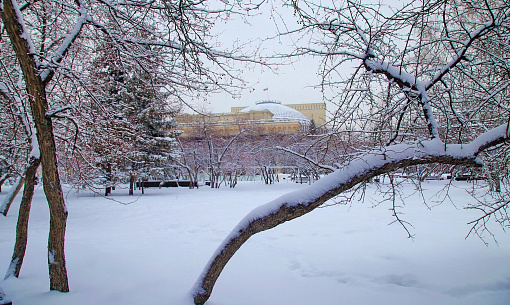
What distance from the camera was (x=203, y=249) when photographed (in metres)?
7.07

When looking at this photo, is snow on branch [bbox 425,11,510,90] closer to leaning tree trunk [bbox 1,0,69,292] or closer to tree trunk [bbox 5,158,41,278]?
leaning tree trunk [bbox 1,0,69,292]

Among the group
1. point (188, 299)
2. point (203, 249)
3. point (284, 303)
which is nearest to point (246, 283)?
point (284, 303)

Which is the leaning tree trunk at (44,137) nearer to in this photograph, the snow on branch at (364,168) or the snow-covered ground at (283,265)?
the snow-covered ground at (283,265)

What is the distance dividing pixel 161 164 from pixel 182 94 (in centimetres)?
2039

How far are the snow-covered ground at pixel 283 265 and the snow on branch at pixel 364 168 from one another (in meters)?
1.57

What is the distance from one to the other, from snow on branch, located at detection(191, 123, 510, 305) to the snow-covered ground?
1.57 metres

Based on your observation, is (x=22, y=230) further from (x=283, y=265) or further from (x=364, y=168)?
(x=364, y=168)

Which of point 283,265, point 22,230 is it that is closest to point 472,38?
point 283,265

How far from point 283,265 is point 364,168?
3286mm

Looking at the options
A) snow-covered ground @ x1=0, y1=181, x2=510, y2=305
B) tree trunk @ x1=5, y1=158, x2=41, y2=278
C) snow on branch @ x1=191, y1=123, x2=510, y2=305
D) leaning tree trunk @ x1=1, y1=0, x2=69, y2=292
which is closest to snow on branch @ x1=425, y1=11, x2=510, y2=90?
snow on branch @ x1=191, y1=123, x2=510, y2=305

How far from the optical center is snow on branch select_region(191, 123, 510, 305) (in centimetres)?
335

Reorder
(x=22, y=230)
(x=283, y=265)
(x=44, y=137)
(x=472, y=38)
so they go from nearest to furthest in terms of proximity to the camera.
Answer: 1. (x=472, y=38)
2. (x=44, y=137)
3. (x=22, y=230)
4. (x=283, y=265)

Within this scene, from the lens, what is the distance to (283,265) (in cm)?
601

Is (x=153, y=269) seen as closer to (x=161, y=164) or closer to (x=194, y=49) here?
(x=194, y=49)
